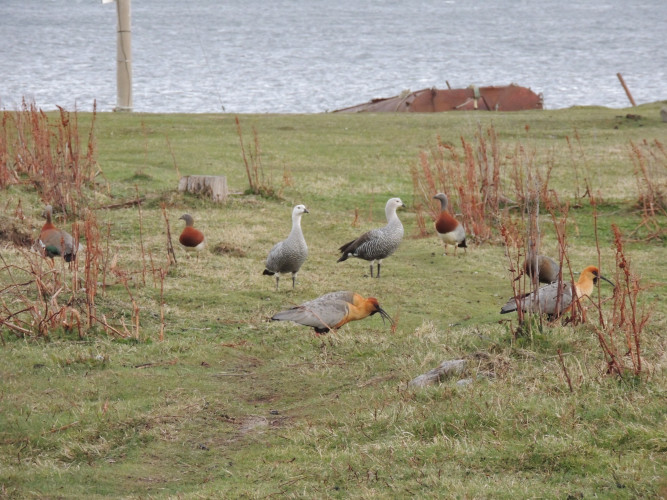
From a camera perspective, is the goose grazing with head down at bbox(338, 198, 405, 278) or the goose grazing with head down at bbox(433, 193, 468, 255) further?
the goose grazing with head down at bbox(433, 193, 468, 255)

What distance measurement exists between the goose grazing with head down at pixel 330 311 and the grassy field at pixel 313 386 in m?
0.17

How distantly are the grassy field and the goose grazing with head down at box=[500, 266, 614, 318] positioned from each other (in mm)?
203

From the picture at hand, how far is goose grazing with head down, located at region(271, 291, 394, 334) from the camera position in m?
7.29

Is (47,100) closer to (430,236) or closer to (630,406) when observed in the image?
(430,236)

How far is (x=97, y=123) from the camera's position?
21172 millimetres

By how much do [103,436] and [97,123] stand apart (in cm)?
1664

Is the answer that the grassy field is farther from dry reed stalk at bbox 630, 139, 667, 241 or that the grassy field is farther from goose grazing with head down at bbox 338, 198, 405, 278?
goose grazing with head down at bbox 338, 198, 405, 278

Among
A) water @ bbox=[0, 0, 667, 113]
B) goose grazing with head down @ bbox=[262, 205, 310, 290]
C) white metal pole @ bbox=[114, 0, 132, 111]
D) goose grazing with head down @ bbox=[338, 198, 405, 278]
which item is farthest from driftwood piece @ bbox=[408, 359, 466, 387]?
white metal pole @ bbox=[114, 0, 132, 111]

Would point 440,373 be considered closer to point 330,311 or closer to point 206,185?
point 330,311

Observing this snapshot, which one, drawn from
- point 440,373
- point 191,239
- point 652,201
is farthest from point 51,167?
point 652,201

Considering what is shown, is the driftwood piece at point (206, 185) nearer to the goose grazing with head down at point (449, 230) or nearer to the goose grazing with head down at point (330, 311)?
the goose grazing with head down at point (449, 230)

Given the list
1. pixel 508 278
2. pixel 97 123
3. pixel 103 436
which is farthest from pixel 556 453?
pixel 97 123

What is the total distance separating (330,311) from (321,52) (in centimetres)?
7938

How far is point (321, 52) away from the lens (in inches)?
3327
